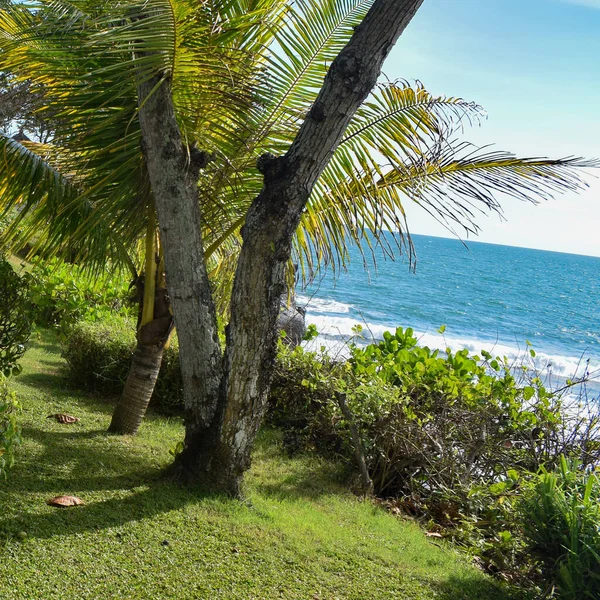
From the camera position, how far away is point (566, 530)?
3465 millimetres

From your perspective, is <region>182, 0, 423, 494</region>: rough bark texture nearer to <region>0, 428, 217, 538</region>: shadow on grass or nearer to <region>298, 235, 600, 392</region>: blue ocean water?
<region>0, 428, 217, 538</region>: shadow on grass

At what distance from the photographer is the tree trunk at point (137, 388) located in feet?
17.7

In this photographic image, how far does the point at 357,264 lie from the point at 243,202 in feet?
260

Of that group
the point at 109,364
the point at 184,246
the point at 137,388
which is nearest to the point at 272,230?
the point at 184,246

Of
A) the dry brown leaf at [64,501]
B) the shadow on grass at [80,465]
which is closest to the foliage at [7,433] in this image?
the dry brown leaf at [64,501]

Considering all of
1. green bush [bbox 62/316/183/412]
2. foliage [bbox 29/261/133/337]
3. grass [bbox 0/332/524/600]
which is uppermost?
foliage [bbox 29/261/133/337]

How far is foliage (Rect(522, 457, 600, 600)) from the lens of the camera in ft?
10.8

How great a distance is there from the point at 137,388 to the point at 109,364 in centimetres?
150

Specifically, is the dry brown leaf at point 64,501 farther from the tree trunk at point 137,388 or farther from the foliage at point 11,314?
the foliage at point 11,314

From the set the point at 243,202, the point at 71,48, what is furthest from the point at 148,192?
the point at 71,48

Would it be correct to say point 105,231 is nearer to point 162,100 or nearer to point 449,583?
point 162,100

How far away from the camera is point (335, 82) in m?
4.02

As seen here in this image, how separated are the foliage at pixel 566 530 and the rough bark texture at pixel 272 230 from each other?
184 centimetres

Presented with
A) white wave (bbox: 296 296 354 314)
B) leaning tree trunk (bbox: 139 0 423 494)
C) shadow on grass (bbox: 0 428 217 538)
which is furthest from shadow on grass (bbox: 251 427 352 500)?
white wave (bbox: 296 296 354 314)
